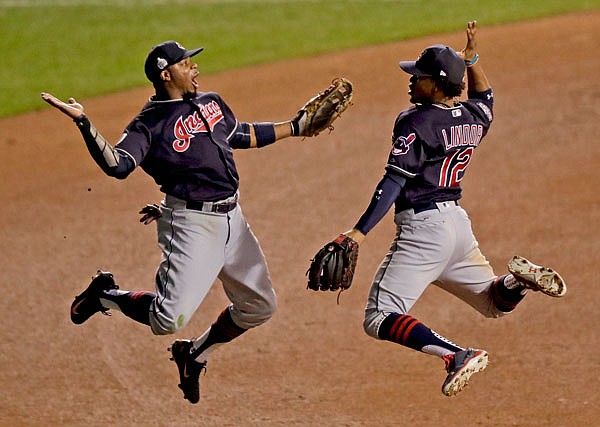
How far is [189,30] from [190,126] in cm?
1056

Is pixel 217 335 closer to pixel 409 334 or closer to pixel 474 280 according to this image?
pixel 409 334

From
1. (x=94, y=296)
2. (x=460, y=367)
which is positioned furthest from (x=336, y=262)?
(x=94, y=296)

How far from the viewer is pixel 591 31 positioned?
48.1ft

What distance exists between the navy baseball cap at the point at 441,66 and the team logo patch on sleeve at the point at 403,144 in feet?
1.21

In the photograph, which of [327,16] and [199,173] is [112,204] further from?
[327,16]

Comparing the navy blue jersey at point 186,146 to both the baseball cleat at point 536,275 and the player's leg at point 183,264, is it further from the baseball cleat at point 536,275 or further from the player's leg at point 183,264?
the baseball cleat at point 536,275

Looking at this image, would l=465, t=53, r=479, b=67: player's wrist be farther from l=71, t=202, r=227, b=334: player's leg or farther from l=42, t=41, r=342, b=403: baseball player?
l=71, t=202, r=227, b=334: player's leg

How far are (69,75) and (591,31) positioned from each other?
7123mm

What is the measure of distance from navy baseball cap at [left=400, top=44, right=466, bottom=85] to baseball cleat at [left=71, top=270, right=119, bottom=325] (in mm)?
2324

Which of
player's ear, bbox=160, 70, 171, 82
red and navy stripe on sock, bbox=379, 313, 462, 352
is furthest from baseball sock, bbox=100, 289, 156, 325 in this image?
red and navy stripe on sock, bbox=379, 313, 462, 352

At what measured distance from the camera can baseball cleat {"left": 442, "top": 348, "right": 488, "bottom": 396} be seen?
5.49 meters

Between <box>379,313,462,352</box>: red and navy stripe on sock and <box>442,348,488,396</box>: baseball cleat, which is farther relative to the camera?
<box>379,313,462,352</box>: red and navy stripe on sock

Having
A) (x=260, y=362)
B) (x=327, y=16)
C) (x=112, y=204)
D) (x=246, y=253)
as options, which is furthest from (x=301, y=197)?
(x=327, y=16)

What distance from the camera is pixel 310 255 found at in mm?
9438
